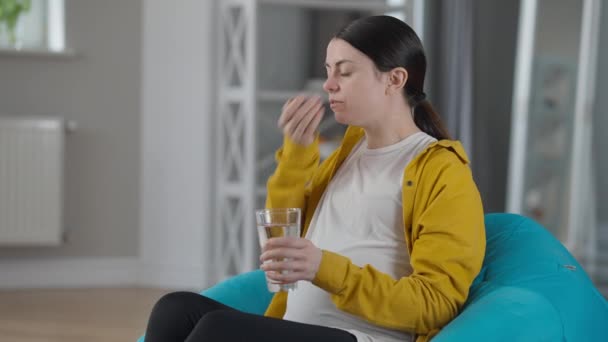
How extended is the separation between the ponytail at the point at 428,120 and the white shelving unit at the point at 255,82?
2372 mm

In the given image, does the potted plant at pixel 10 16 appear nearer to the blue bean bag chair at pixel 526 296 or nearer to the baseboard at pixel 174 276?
the baseboard at pixel 174 276

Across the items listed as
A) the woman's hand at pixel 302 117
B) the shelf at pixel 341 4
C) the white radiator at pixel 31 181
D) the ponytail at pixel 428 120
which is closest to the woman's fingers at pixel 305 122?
the woman's hand at pixel 302 117

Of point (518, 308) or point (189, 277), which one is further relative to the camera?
point (189, 277)

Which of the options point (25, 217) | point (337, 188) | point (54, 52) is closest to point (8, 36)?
point (54, 52)

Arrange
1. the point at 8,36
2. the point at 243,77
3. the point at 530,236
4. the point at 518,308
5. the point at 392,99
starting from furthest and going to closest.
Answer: the point at 8,36 < the point at 243,77 < the point at 530,236 < the point at 392,99 < the point at 518,308

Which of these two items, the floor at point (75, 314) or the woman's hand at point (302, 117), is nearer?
the woman's hand at point (302, 117)

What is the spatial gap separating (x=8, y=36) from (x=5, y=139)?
56 centimetres

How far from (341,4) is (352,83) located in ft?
8.85

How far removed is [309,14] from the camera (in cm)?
455

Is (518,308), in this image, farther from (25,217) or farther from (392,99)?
(25,217)

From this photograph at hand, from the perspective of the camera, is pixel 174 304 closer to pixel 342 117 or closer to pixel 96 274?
pixel 342 117

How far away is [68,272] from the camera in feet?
14.9

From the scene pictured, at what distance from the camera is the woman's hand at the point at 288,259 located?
1.44 meters

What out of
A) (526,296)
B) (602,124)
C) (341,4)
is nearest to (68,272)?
(341,4)
